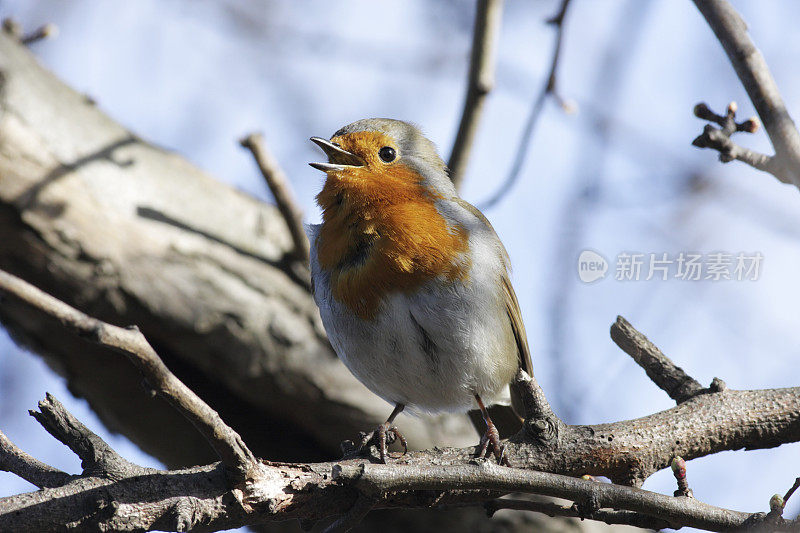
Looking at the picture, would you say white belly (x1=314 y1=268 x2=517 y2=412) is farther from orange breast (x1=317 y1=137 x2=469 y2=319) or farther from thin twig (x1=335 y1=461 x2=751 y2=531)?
thin twig (x1=335 y1=461 x2=751 y2=531)

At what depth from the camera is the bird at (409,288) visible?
302cm

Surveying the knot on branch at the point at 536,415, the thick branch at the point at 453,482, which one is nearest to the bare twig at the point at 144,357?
the thick branch at the point at 453,482

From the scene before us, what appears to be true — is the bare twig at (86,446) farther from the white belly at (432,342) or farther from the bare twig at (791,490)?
the bare twig at (791,490)

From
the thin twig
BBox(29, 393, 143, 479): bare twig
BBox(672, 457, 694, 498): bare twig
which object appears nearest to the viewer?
BBox(29, 393, 143, 479): bare twig

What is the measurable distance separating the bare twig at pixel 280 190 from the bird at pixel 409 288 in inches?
38.7

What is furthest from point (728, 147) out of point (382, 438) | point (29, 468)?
point (29, 468)

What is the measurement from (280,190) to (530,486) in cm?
284

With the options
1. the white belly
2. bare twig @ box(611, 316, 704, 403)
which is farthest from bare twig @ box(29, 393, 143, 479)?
bare twig @ box(611, 316, 704, 403)

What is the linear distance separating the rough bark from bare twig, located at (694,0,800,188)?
287 centimetres

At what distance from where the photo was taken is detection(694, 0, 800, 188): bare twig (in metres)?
2.22

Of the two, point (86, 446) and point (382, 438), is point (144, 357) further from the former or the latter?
point (382, 438)

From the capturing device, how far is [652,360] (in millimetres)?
2982

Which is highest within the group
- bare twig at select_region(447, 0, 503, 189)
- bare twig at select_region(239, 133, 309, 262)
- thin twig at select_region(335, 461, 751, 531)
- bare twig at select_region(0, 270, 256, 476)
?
bare twig at select_region(447, 0, 503, 189)

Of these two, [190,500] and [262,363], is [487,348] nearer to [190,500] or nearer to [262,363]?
[190,500]
